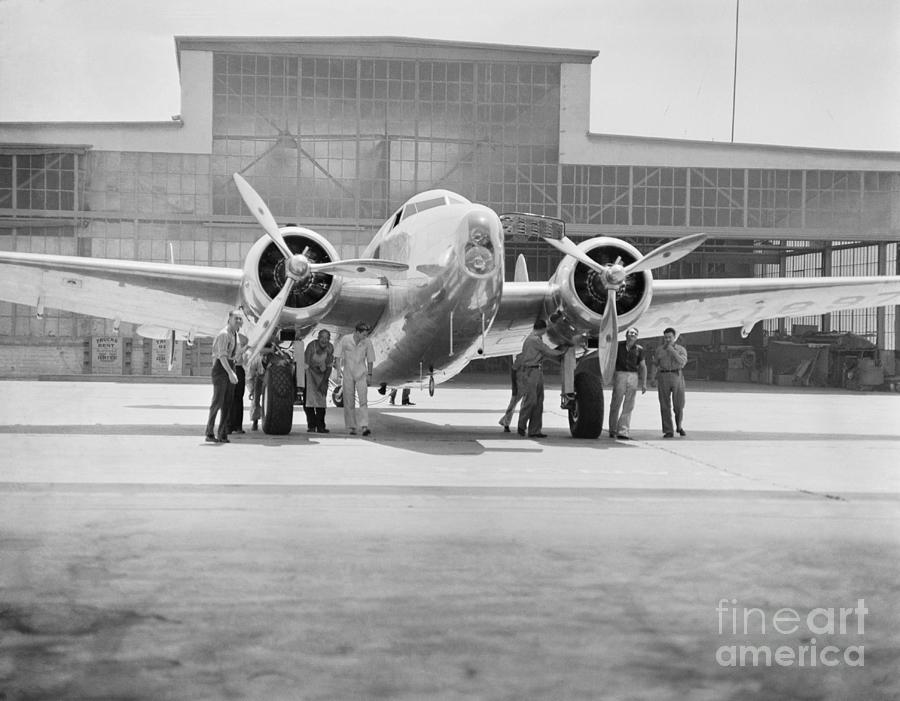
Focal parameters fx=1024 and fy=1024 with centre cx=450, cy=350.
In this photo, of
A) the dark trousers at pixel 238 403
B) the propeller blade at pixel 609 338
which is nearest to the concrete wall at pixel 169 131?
the dark trousers at pixel 238 403

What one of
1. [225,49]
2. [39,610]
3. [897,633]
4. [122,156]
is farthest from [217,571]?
[122,156]

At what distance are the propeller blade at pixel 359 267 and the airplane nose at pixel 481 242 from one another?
1.42 meters

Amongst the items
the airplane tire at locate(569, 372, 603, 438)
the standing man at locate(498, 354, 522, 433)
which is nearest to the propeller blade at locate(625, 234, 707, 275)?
the airplane tire at locate(569, 372, 603, 438)

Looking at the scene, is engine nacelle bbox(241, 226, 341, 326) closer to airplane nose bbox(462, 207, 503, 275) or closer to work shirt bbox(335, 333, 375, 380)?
work shirt bbox(335, 333, 375, 380)

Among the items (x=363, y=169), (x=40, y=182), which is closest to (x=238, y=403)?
(x=363, y=169)

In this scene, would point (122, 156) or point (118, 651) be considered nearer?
point (118, 651)

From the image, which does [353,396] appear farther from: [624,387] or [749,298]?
[749,298]

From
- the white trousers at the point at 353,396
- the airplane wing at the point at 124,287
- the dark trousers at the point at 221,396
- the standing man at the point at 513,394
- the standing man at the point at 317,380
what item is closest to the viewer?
the dark trousers at the point at 221,396

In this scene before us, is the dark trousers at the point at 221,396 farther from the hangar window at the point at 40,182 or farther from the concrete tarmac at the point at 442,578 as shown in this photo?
the hangar window at the point at 40,182

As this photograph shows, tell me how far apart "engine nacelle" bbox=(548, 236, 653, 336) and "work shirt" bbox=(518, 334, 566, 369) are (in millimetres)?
546

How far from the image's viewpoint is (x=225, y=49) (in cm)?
3881

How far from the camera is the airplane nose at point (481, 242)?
1288 cm

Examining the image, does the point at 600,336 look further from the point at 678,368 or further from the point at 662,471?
the point at 662,471

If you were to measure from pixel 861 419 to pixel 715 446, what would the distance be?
29.6 ft
